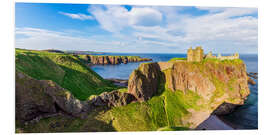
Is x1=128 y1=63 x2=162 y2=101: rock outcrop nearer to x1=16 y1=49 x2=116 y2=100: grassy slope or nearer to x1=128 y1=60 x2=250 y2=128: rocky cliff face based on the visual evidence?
x1=128 y1=60 x2=250 y2=128: rocky cliff face

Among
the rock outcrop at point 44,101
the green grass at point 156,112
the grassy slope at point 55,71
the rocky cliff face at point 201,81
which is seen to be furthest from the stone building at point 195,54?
the rock outcrop at point 44,101

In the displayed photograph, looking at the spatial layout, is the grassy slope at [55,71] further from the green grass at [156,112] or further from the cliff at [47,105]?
the green grass at [156,112]

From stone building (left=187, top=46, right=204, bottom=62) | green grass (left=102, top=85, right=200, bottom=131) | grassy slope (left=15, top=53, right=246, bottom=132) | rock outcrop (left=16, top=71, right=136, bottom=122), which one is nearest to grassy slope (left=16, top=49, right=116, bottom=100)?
rock outcrop (left=16, top=71, right=136, bottom=122)

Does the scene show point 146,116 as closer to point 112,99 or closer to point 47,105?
point 112,99

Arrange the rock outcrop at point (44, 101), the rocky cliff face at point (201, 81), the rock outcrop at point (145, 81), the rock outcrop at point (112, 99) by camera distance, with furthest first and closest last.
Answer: the rocky cliff face at point (201, 81) → the rock outcrop at point (145, 81) → the rock outcrop at point (112, 99) → the rock outcrop at point (44, 101)

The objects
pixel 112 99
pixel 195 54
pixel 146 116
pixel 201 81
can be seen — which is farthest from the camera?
pixel 195 54

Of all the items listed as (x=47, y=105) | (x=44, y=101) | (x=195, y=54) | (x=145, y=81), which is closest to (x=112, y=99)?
(x=145, y=81)

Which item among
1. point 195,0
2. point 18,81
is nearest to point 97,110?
point 18,81

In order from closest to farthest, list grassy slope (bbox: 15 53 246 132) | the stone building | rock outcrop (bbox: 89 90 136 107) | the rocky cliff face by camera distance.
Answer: grassy slope (bbox: 15 53 246 132)
rock outcrop (bbox: 89 90 136 107)
the rocky cliff face
the stone building

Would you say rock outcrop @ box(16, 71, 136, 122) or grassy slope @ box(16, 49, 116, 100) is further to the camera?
grassy slope @ box(16, 49, 116, 100)
